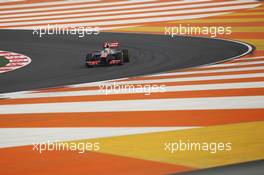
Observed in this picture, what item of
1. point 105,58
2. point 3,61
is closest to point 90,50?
point 3,61

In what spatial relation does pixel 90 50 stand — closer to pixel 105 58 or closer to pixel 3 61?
pixel 3 61

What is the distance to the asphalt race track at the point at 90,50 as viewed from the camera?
58.0 ft

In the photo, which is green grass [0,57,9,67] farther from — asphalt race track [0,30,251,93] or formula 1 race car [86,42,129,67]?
formula 1 race car [86,42,129,67]

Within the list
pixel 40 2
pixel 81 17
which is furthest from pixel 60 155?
pixel 40 2

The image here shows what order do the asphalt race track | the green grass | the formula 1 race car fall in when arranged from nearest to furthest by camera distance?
1. the asphalt race track
2. the formula 1 race car
3. the green grass

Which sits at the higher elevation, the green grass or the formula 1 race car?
the formula 1 race car

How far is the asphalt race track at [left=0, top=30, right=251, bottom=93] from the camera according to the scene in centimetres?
1767

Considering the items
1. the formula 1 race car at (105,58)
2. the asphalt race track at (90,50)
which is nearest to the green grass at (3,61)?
the asphalt race track at (90,50)

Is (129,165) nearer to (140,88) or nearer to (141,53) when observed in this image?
(140,88)

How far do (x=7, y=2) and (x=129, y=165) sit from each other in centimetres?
3874

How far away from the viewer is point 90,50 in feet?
82.4

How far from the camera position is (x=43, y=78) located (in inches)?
696

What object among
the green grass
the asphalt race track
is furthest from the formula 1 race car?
the green grass

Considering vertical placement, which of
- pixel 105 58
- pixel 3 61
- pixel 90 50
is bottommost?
pixel 3 61
